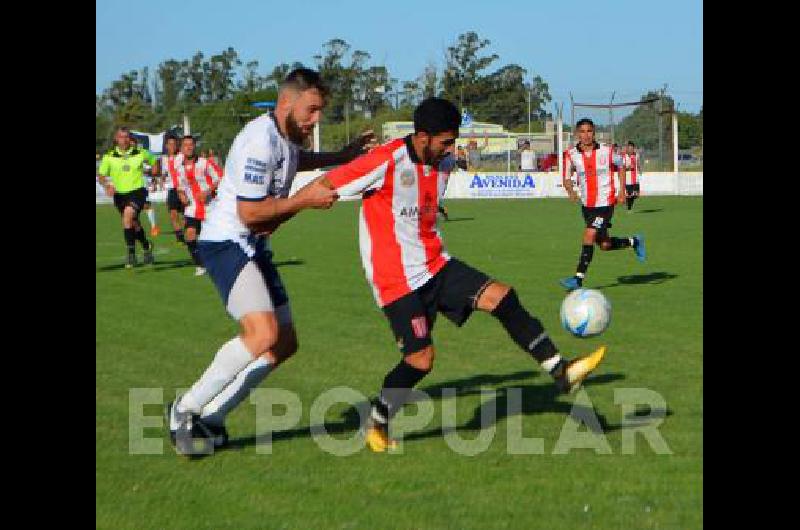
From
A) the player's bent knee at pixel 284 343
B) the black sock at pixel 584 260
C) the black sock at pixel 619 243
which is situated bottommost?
the player's bent knee at pixel 284 343

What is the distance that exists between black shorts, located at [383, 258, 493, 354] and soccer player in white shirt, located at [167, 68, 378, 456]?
2.64ft

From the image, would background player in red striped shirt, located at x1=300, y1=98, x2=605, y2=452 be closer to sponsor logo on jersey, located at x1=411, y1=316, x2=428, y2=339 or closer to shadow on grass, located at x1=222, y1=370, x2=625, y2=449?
sponsor logo on jersey, located at x1=411, y1=316, x2=428, y2=339

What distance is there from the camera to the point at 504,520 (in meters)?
5.84

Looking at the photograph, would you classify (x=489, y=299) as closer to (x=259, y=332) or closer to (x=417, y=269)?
(x=417, y=269)

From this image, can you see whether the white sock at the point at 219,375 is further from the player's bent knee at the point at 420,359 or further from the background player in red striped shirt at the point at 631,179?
the background player in red striped shirt at the point at 631,179

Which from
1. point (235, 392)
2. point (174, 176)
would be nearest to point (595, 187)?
point (174, 176)

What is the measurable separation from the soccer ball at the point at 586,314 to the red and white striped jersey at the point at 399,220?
150 cm

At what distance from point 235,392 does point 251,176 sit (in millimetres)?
1389

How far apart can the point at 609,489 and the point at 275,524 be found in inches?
71.8

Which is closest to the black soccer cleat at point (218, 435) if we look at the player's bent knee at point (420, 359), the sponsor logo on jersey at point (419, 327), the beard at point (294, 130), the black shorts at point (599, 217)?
the player's bent knee at point (420, 359)

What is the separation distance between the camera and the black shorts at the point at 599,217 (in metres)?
16.7

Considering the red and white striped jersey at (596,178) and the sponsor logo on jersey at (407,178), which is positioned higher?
the red and white striped jersey at (596,178)
